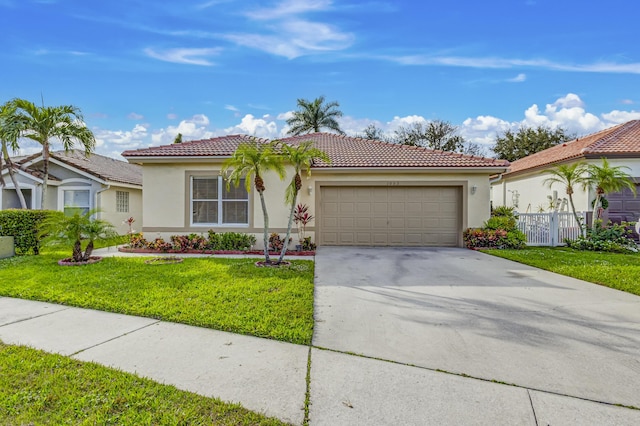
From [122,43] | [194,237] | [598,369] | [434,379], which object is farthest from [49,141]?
[598,369]

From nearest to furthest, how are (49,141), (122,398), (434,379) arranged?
(122,398)
(434,379)
(49,141)

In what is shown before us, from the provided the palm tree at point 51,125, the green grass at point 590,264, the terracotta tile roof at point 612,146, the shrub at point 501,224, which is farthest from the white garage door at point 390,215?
the palm tree at point 51,125

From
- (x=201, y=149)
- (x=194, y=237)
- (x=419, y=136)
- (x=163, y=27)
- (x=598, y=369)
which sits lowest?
(x=598, y=369)

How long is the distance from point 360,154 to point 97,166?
44.7 ft

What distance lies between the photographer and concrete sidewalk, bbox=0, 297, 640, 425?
8.77ft

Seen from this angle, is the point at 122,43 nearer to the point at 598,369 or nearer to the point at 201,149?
the point at 201,149

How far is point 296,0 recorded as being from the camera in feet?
31.5

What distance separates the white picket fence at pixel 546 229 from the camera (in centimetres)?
1314

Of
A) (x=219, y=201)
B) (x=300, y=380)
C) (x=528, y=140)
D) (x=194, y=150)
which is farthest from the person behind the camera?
(x=528, y=140)

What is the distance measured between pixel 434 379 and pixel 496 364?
2.67 feet

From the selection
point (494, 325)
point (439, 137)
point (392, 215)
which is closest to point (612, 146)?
point (392, 215)

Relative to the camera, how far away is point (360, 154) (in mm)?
14352

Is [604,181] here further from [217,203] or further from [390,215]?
[217,203]

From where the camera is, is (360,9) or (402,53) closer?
(360,9)
